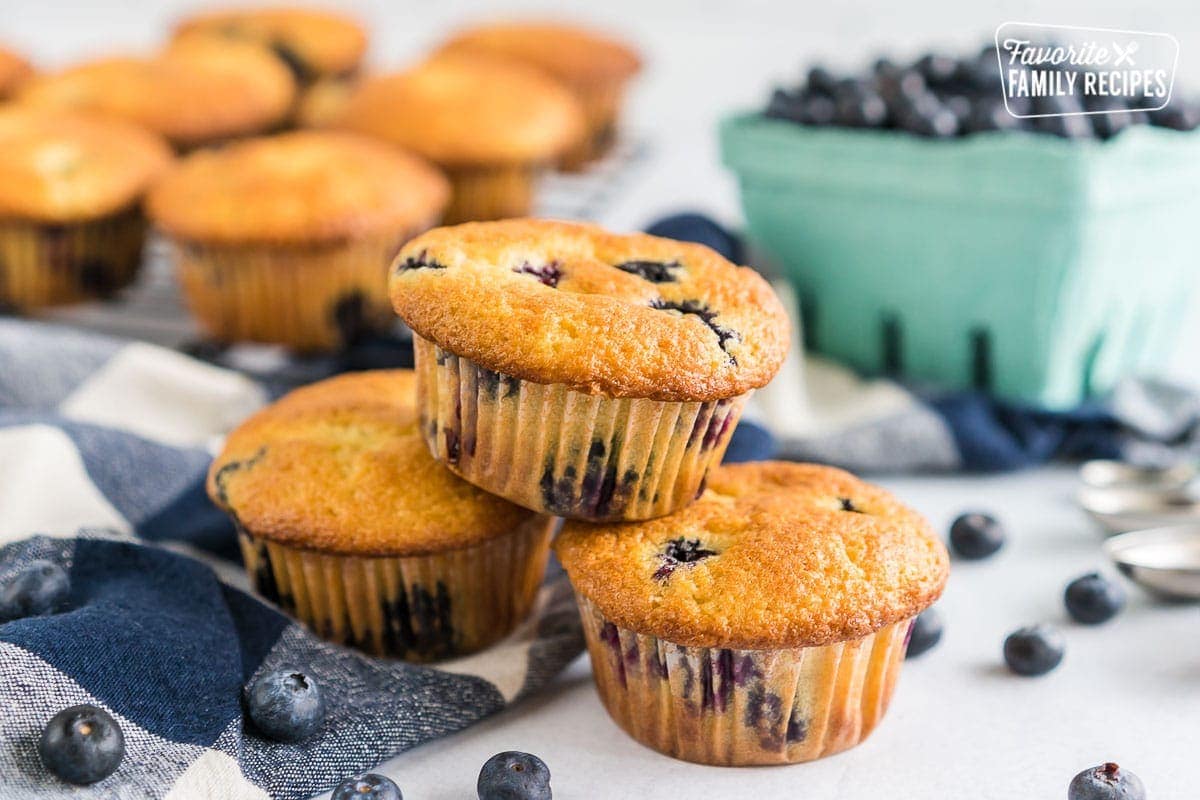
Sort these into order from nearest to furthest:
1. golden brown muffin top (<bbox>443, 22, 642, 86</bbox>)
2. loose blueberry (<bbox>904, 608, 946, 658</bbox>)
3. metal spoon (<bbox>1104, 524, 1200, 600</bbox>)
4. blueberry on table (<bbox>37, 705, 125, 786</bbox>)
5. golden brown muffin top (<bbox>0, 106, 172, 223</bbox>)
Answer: blueberry on table (<bbox>37, 705, 125, 786</bbox>)
loose blueberry (<bbox>904, 608, 946, 658</bbox>)
metal spoon (<bbox>1104, 524, 1200, 600</bbox>)
golden brown muffin top (<bbox>0, 106, 172, 223</bbox>)
golden brown muffin top (<bbox>443, 22, 642, 86</bbox>)

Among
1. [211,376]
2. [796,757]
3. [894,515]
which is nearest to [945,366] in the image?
[894,515]

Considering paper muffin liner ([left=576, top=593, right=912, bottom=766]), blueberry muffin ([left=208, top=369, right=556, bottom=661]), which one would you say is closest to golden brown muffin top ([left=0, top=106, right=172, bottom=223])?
blueberry muffin ([left=208, top=369, right=556, bottom=661])

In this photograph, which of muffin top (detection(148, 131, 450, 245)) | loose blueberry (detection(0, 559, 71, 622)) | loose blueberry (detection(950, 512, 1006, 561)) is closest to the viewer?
loose blueberry (detection(0, 559, 71, 622))

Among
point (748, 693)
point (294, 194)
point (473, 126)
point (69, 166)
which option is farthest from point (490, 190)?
point (748, 693)

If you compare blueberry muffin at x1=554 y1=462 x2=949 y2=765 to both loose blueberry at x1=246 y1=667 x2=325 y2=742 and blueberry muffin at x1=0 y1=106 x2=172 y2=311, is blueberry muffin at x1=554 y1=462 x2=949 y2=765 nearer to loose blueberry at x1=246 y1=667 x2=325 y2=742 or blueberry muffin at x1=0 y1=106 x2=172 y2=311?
loose blueberry at x1=246 y1=667 x2=325 y2=742

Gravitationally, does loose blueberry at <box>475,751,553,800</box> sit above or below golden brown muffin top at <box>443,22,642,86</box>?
below

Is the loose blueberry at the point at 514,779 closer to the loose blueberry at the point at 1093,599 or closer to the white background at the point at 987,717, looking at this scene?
the white background at the point at 987,717

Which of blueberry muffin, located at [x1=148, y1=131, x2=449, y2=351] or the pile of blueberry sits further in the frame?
blueberry muffin, located at [x1=148, y1=131, x2=449, y2=351]
